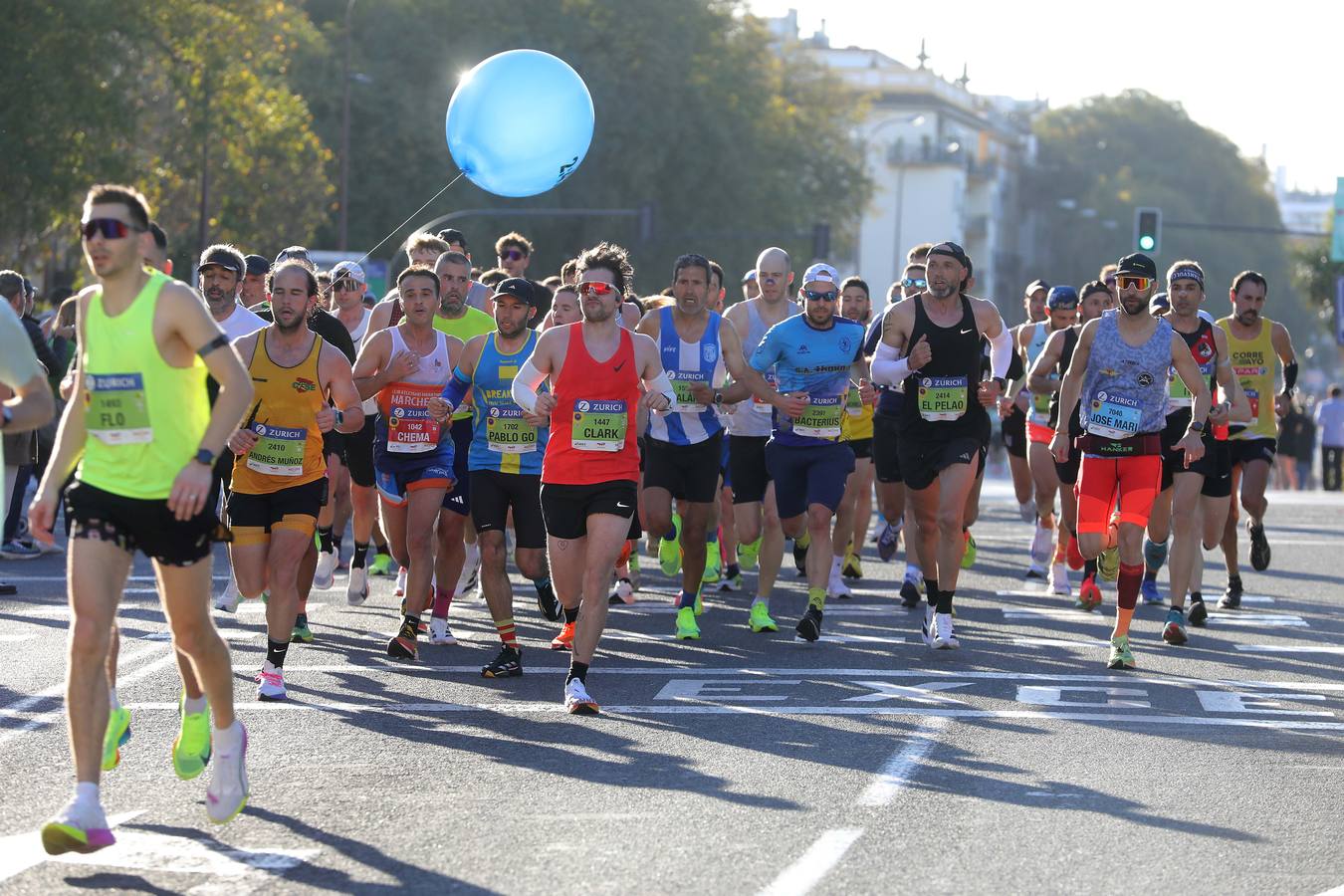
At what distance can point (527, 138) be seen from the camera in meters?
11.2

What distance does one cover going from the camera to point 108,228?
6.46 meters

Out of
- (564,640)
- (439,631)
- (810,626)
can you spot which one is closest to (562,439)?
(564,640)

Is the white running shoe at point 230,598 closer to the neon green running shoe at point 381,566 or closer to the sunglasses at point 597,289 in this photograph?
the neon green running shoe at point 381,566

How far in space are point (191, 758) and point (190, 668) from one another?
345 millimetres

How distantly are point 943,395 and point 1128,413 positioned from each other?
1.03 metres

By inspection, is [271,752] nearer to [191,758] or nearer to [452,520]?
[191,758]

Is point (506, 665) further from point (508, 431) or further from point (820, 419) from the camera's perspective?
point (820, 419)

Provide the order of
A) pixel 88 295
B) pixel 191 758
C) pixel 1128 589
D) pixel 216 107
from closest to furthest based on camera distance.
Answer: pixel 88 295
pixel 191 758
pixel 1128 589
pixel 216 107

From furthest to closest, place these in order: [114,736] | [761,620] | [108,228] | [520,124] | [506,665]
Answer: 1. [761,620]
2. [520,124]
3. [506,665]
4. [114,736]
5. [108,228]

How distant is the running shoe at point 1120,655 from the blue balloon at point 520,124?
3.73 meters

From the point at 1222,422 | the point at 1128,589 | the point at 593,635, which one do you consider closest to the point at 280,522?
the point at 593,635

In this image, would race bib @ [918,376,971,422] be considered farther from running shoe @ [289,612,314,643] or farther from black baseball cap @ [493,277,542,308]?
running shoe @ [289,612,314,643]

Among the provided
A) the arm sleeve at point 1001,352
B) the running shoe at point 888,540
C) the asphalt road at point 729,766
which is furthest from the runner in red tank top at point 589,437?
the running shoe at point 888,540

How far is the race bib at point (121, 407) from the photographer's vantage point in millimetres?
6496
